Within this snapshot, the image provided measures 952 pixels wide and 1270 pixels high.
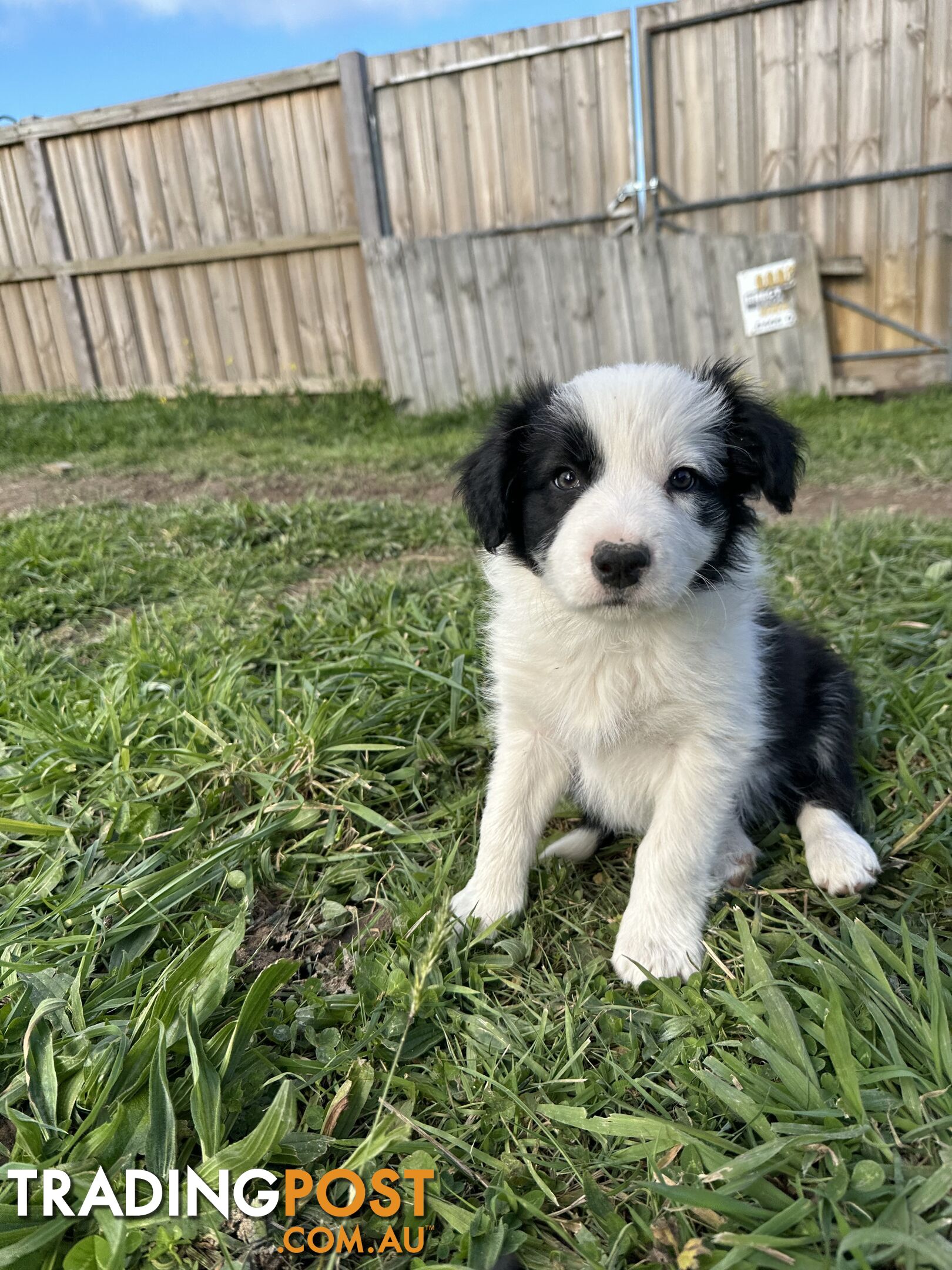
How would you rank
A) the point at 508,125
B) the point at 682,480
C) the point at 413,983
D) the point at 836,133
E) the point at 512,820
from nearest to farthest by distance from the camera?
the point at 413,983 < the point at 682,480 < the point at 512,820 < the point at 836,133 < the point at 508,125

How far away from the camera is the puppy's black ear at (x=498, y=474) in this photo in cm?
197

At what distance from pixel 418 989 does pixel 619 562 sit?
2.87 feet

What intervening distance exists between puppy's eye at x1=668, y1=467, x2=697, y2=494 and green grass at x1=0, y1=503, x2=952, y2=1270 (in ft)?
3.11

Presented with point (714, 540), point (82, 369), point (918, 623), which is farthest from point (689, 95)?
point (82, 369)

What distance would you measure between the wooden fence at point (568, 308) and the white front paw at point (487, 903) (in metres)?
6.15

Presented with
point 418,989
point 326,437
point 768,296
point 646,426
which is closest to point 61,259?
point 326,437

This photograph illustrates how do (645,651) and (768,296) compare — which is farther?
(768,296)

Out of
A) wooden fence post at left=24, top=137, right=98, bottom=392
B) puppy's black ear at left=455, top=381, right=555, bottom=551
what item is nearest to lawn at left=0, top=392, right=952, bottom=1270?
puppy's black ear at left=455, top=381, right=555, bottom=551

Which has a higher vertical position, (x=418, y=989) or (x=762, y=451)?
(x=762, y=451)

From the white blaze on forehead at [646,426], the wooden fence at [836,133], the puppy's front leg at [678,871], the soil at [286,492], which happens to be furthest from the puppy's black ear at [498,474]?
the wooden fence at [836,133]

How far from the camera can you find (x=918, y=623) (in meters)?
2.96

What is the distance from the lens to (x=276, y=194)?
820cm

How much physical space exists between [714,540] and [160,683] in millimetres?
1781

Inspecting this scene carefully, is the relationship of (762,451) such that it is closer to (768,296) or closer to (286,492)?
(286,492)
